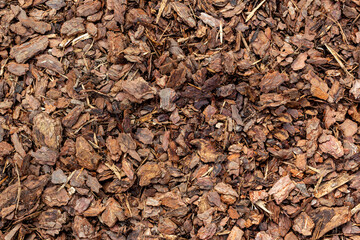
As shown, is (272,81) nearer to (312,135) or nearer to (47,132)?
(312,135)

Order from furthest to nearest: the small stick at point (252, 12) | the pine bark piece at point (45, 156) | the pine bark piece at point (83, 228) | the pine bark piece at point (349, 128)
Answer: the small stick at point (252, 12)
the pine bark piece at point (349, 128)
the pine bark piece at point (45, 156)
the pine bark piece at point (83, 228)

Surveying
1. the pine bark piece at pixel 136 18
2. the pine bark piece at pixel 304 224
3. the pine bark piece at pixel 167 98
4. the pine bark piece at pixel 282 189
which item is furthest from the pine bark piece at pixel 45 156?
the pine bark piece at pixel 304 224

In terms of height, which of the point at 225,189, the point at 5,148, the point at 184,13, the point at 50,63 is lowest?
the point at 5,148

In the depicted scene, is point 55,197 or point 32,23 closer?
point 55,197

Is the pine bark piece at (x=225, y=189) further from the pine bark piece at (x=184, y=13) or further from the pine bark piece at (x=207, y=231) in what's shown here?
the pine bark piece at (x=184, y=13)

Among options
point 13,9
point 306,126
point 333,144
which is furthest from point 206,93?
point 13,9

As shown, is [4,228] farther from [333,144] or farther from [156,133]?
[333,144]

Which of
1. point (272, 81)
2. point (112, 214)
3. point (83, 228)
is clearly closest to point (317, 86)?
point (272, 81)
